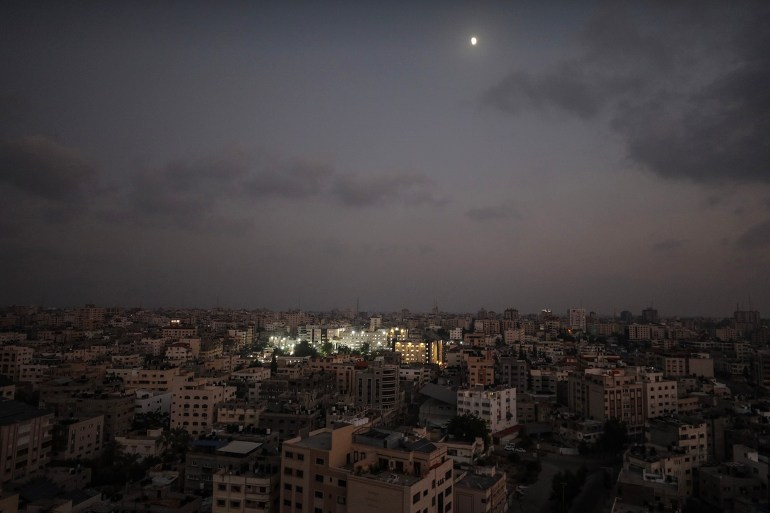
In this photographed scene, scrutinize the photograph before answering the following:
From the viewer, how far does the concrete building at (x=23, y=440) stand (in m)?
9.29

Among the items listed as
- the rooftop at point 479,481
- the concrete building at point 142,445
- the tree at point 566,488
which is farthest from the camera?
the concrete building at point 142,445

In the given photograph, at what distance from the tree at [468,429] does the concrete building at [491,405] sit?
1.44 m

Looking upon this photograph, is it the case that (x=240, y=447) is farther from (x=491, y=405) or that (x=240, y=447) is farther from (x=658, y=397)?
(x=658, y=397)

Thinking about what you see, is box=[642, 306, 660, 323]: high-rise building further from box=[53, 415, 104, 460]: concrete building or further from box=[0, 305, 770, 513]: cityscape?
box=[53, 415, 104, 460]: concrete building

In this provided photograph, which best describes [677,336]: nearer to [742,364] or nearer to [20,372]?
[742,364]

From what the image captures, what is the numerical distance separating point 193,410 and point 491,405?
7960mm

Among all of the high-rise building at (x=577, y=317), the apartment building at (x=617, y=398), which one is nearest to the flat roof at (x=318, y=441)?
the apartment building at (x=617, y=398)

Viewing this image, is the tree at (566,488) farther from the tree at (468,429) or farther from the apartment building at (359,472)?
the apartment building at (359,472)

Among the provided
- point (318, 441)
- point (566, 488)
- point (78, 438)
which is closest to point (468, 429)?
point (566, 488)

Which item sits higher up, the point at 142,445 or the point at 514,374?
the point at 514,374

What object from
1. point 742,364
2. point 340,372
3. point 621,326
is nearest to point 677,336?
point 621,326

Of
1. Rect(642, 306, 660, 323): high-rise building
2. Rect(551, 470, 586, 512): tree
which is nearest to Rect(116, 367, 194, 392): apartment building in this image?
Rect(551, 470, 586, 512): tree

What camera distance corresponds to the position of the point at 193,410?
44.7 ft

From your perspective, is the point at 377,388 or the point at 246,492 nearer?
the point at 246,492
